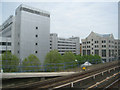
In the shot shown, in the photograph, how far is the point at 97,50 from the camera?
53156 millimetres

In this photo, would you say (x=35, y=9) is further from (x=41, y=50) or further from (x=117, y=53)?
(x=117, y=53)

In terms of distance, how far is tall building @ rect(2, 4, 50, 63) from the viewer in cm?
2964

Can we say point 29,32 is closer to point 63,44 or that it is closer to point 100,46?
point 100,46

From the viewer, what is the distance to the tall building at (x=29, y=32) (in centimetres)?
2964

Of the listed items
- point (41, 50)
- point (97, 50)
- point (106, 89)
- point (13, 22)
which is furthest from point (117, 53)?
point (106, 89)

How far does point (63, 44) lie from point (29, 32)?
140 feet

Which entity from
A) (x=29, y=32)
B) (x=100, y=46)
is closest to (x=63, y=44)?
(x=100, y=46)

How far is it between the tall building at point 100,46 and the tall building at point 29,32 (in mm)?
28515

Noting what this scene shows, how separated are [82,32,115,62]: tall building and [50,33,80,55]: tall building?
16.5m

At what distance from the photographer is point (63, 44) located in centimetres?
7225

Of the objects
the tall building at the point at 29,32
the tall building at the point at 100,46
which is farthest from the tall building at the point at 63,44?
the tall building at the point at 29,32

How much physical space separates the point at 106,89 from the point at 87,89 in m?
1.37

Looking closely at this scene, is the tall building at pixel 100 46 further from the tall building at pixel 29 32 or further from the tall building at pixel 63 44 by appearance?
the tall building at pixel 29 32

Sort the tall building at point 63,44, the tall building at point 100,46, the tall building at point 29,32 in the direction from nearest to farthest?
the tall building at point 29,32
the tall building at point 100,46
the tall building at point 63,44
